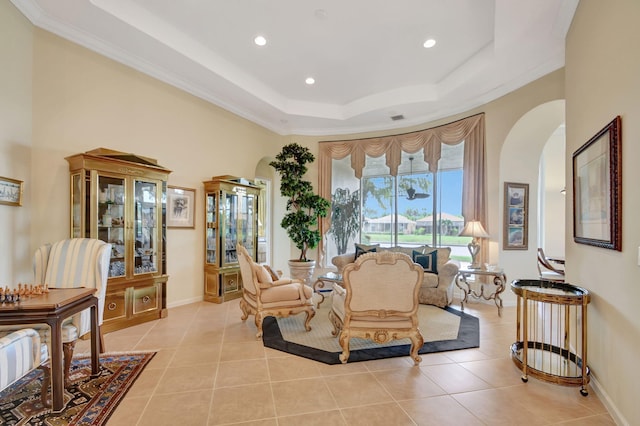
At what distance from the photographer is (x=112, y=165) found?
151 inches

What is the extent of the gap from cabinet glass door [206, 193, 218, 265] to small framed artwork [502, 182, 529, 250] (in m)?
4.87

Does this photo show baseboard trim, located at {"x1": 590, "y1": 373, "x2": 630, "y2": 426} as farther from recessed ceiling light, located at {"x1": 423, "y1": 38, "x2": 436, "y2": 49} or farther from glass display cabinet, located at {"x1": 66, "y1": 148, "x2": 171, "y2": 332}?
glass display cabinet, located at {"x1": 66, "y1": 148, "x2": 171, "y2": 332}

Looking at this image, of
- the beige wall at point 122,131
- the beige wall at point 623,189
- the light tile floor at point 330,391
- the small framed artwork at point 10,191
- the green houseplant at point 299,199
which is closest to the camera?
the beige wall at point 623,189

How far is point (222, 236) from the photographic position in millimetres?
5414

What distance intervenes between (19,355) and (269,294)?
2.25 metres

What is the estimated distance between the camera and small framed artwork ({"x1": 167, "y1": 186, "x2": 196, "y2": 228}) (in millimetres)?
4949

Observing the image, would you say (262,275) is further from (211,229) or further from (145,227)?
(211,229)

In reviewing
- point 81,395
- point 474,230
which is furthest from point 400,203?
point 81,395

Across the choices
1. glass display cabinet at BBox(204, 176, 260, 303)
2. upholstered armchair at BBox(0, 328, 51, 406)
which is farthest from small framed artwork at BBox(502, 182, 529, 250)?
upholstered armchair at BBox(0, 328, 51, 406)

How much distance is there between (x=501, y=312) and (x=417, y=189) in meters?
2.88

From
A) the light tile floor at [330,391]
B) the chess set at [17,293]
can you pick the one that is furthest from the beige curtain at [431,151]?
the chess set at [17,293]

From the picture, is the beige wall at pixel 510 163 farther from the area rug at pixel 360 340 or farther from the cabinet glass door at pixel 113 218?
the cabinet glass door at pixel 113 218

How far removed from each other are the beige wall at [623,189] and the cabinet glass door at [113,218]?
4.90 metres

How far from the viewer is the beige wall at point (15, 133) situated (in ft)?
10.2
